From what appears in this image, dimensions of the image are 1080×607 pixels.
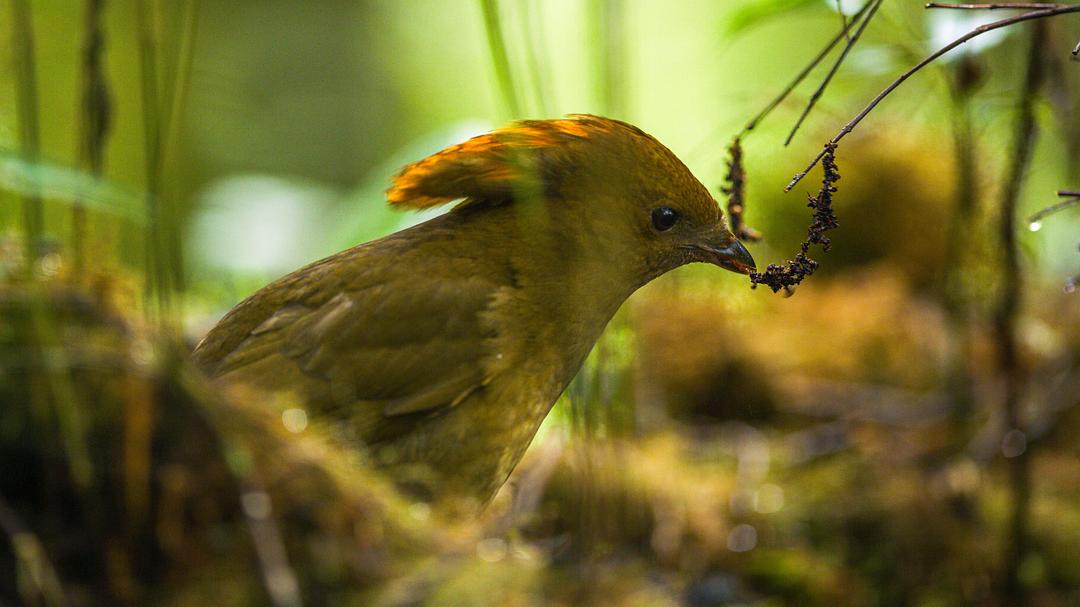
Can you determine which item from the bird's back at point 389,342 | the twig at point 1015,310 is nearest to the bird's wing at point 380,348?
the bird's back at point 389,342

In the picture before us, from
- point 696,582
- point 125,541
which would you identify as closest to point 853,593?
point 696,582

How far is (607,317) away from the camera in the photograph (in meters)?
2.22

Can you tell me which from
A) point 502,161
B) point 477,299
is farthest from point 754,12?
point 477,299

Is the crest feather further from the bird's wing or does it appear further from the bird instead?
the bird's wing

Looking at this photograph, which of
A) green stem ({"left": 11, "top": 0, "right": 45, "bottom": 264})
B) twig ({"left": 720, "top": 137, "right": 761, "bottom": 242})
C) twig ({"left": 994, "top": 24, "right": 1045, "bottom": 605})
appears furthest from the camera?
twig ({"left": 994, "top": 24, "right": 1045, "bottom": 605})

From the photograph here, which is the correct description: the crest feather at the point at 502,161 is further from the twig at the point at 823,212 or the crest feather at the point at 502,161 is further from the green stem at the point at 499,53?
the twig at the point at 823,212

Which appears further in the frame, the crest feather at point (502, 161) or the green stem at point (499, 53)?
the crest feather at point (502, 161)

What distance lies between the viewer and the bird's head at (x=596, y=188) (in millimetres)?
2059

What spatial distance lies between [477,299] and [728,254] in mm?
529

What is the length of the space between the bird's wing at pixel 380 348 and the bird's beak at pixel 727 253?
438 mm

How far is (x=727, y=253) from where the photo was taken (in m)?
2.15

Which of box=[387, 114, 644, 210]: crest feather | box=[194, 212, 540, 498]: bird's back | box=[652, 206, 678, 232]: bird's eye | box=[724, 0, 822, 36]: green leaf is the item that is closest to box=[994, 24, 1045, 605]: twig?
box=[724, 0, 822, 36]: green leaf

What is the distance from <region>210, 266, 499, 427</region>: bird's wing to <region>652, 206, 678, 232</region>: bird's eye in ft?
1.20

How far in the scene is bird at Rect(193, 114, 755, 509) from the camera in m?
Answer: 2.10
